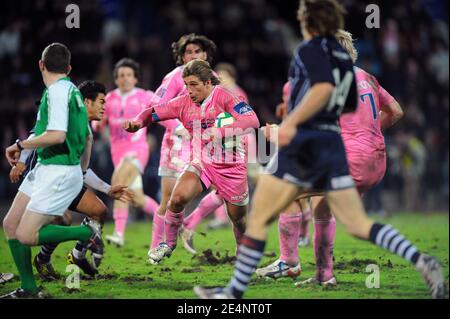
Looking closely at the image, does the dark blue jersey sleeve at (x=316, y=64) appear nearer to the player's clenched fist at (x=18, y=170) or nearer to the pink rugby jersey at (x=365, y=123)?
the pink rugby jersey at (x=365, y=123)

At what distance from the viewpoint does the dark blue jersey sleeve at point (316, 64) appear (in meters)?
6.11

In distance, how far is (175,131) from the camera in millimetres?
9734

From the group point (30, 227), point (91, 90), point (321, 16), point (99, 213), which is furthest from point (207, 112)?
point (30, 227)

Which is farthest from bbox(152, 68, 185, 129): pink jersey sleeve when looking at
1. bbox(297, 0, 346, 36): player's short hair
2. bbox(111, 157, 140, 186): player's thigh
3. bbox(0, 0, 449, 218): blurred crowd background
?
bbox(0, 0, 449, 218): blurred crowd background

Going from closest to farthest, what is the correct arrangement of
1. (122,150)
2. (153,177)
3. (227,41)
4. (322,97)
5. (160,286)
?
1. (322,97)
2. (160,286)
3. (122,150)
4. (153,177)
5. (227,41)

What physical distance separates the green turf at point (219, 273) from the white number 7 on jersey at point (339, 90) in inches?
68.6

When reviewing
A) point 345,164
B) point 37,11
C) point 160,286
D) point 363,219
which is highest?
point 37,11

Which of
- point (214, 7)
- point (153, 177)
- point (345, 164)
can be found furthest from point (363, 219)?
point (214, 7)

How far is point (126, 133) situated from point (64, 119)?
5.04 meters

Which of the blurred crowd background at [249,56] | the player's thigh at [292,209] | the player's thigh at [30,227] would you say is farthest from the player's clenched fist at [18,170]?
the blurred crowd background at [249,56]

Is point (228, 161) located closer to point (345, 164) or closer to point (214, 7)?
point (345, 164)

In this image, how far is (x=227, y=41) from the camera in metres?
18.5

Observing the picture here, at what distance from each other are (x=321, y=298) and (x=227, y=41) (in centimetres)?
1206

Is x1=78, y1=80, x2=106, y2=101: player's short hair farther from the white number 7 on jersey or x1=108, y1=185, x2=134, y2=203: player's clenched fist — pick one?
the white number 7 on jersey
